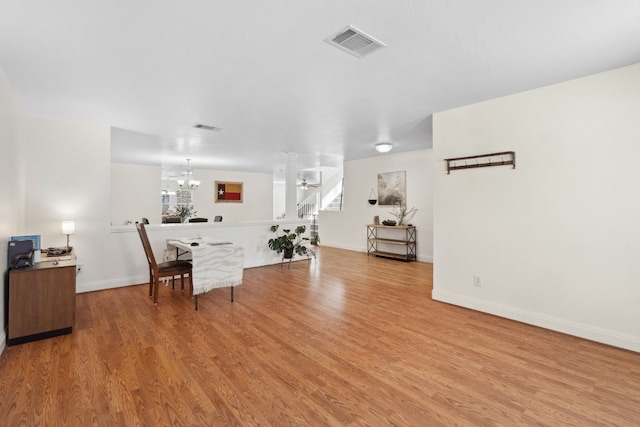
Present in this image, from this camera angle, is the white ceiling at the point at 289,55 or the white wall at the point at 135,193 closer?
the white ceiling at the point at 289,55

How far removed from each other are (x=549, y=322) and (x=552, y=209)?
1.15 m

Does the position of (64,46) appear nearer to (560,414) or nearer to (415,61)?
(415,61)

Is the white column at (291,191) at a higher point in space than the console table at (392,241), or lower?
higher

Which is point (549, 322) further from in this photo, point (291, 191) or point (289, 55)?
point (291, 191)

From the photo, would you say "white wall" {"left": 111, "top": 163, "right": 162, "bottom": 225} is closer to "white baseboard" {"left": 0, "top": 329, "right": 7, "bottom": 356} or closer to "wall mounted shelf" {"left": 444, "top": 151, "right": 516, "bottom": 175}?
"white baseboard" {"left": 0, "top": 329, "right": 7, "bottom": 356}

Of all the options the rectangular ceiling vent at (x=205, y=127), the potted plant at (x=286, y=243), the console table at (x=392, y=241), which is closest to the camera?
the rectangular ceiling vent at (x=205, y=127)

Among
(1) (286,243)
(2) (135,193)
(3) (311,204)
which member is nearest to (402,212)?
(1) (286,243)

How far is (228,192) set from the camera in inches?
408

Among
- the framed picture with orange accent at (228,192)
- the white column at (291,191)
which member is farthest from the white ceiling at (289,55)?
the framed picture with orange accent at (228,192)

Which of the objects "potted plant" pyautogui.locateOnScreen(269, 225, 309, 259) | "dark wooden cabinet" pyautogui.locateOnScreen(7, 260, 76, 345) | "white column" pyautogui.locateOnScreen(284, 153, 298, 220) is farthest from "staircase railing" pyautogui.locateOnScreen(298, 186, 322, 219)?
"dark wooden cabinet" pyautogui.locateOnScreen(7, 260, 76, 345)

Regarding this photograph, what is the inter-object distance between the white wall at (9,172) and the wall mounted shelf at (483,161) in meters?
4.57

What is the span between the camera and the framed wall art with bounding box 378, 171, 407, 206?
705 centimetres

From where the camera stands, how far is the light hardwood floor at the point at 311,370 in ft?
6.01

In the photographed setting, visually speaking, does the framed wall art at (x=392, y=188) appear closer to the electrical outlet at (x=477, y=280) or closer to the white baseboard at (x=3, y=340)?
the electrical outlet at (x=477, y=280)
